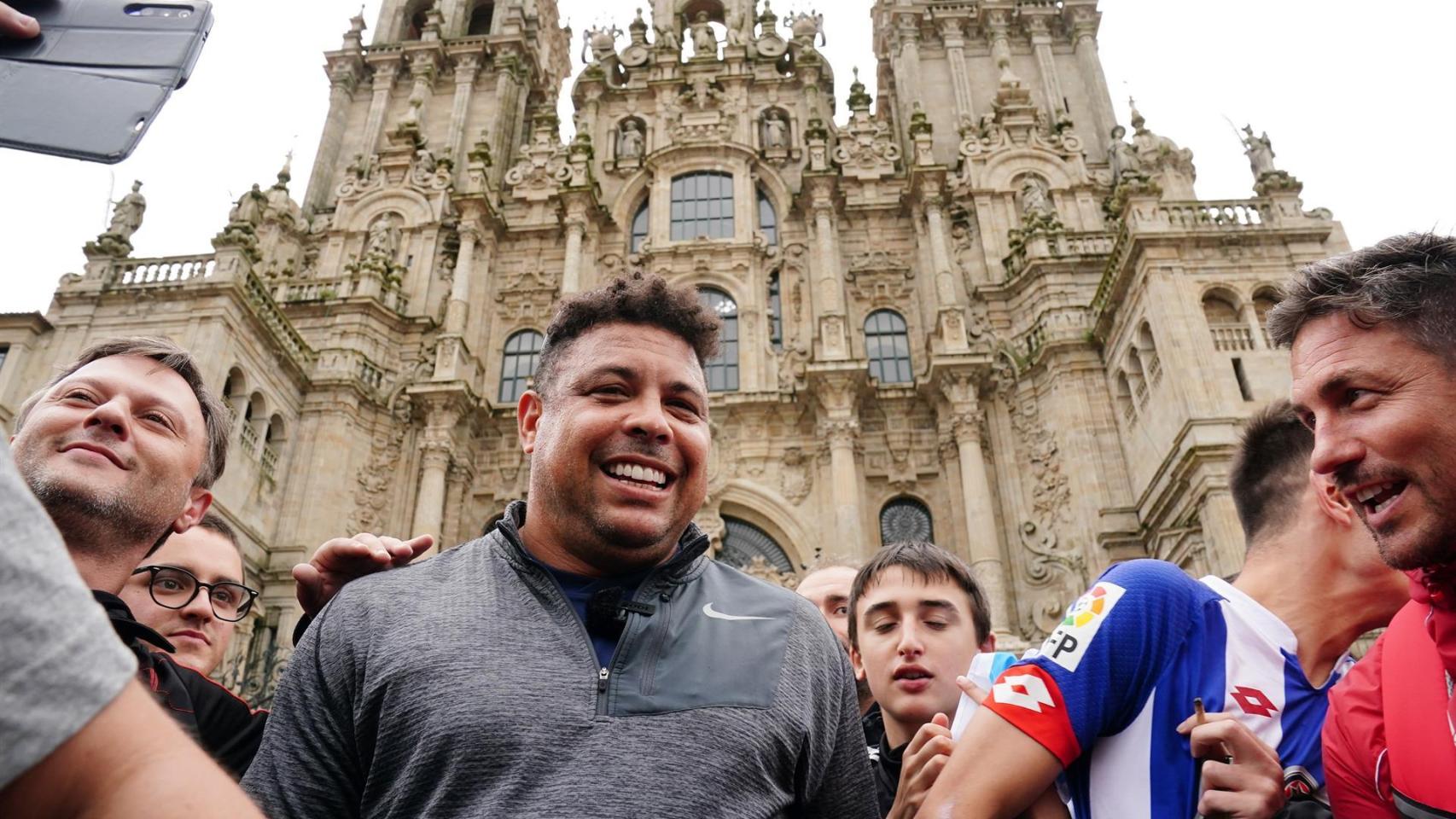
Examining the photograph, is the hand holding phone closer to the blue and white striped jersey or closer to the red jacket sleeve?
the blue and white striped jersey

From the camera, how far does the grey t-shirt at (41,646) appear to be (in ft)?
2.28

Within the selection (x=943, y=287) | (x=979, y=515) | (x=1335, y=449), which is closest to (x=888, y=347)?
(x=943, y=287)

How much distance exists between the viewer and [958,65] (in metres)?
22.2

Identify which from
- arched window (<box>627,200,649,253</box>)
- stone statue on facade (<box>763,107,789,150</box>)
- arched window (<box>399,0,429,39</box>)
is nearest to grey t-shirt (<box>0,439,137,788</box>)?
arched window (<box>627,200,649,253</box>)

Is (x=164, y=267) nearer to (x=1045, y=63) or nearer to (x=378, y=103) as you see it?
(x=378, y=103)

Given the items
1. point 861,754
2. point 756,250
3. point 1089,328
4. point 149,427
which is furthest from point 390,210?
point 861,754

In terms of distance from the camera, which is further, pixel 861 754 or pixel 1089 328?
pixel 1089 328

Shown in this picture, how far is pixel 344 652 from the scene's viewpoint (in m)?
1.76

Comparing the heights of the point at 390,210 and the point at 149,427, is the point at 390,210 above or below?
above

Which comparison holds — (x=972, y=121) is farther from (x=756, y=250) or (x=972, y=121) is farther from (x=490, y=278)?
(x=490, y=278)

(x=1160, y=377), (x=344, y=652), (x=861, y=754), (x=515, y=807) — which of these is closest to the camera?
(x=515, y=807)

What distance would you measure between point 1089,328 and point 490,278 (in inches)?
547

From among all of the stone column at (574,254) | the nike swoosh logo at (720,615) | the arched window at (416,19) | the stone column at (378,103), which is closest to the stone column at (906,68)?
the stone column at (574,254)

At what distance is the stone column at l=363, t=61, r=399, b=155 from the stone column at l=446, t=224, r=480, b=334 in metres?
4.98
